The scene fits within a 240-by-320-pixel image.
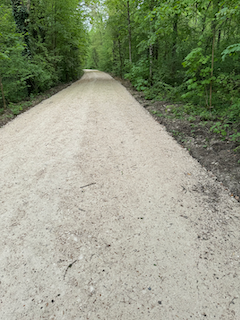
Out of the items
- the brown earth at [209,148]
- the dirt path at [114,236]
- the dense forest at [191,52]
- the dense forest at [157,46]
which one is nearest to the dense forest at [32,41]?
the dense forest at [157,46]

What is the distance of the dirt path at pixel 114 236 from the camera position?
1.76 metres

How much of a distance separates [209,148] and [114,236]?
10.9ft

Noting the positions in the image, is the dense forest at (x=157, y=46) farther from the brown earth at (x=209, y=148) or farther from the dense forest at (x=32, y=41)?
the brown earth at (x=209, y=148)

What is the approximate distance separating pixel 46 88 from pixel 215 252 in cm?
1378

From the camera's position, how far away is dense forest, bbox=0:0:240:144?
18.2ft

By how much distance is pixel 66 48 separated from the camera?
53.7 feet

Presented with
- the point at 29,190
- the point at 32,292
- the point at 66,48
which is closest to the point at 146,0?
the point at 66,48

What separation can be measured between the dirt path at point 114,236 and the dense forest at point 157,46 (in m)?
2.72

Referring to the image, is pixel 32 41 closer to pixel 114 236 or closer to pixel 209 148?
pixel 209 148

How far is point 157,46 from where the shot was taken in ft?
42.9

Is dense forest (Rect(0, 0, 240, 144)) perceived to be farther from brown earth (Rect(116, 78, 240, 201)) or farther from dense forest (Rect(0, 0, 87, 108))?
brown earth (Rect(116, 78, 240, 201))

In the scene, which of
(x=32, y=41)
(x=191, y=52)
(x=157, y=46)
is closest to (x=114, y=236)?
(x=191, y=52)

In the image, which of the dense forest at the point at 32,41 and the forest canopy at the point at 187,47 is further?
the dense forest at the point at 32,41

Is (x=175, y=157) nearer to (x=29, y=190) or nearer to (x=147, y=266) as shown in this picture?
(x=147, y=266)
